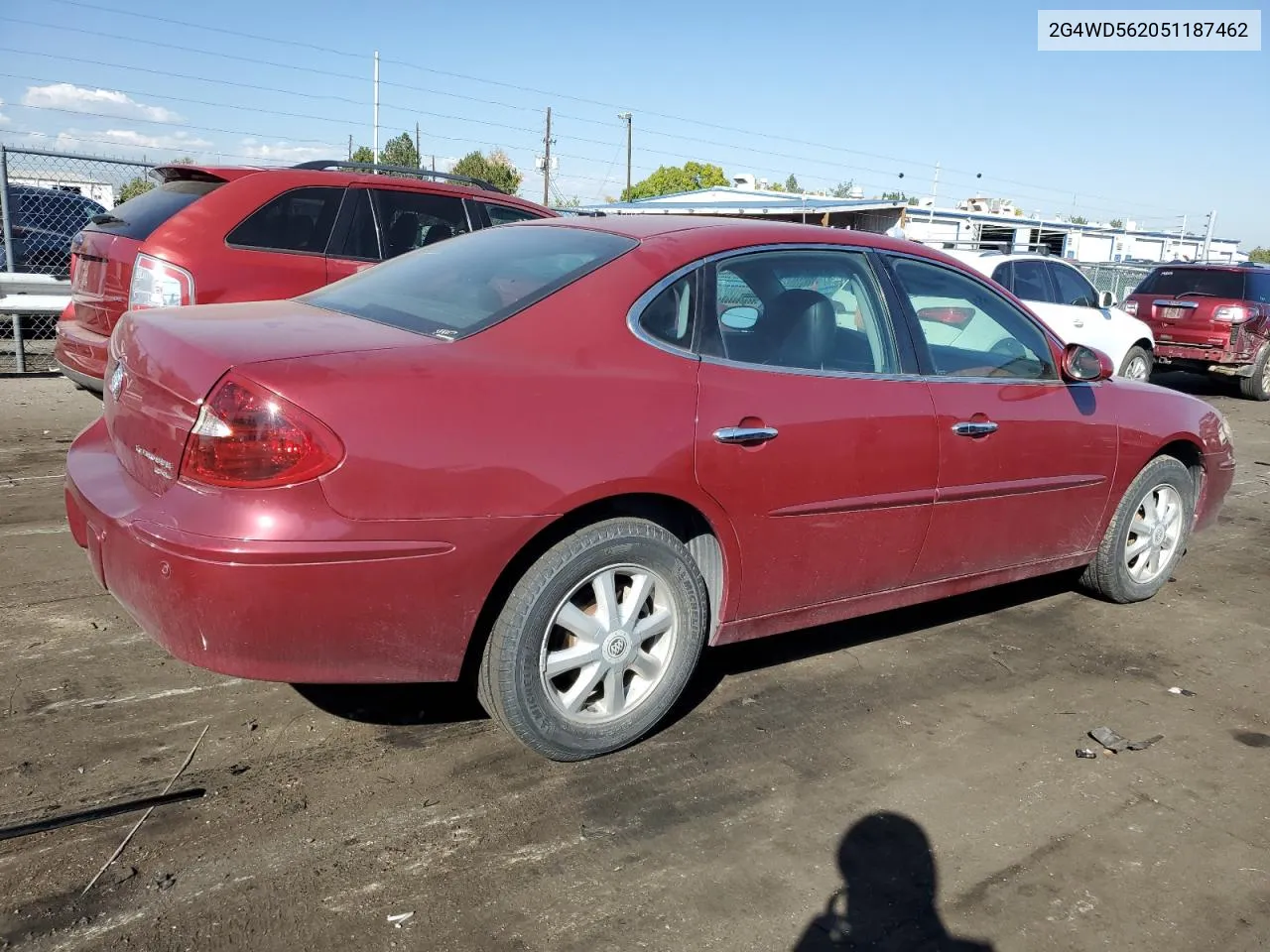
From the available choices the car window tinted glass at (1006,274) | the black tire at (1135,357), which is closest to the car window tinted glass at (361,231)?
the car window tinted glass at (1006,274)

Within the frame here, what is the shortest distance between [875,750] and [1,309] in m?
8.51

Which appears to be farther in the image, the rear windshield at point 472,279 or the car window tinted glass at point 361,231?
the car window tinted glass at point 361,231

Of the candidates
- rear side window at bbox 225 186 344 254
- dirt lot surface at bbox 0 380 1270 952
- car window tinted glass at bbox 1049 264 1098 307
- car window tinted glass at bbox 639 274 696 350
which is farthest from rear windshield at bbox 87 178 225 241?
car window tinted glass at bbox 1049 264 1098 307

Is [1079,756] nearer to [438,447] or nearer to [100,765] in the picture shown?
[438,447]

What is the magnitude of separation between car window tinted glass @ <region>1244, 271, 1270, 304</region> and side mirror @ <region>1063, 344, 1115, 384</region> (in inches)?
433

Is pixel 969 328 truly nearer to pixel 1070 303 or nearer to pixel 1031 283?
pixel 1031 283

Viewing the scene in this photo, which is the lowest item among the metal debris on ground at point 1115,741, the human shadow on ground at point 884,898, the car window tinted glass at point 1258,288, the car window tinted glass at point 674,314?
the human shadow on ground at point 884,898

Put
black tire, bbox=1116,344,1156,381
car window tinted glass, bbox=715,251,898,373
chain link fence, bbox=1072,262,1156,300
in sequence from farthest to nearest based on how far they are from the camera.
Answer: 1. chain link fence, bbox=1072,262,1156,300
2. black tire, bbox=1116,344,1156,381
3. car window tinted glass, bbox=715,251,898,373

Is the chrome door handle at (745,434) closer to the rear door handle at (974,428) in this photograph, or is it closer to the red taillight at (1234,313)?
the rear door handle at (974,428)

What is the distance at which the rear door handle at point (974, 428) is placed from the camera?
388cm

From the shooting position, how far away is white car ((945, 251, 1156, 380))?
11.0m

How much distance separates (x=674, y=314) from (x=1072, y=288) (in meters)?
9.74

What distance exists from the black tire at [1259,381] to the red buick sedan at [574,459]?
11245 millimetres

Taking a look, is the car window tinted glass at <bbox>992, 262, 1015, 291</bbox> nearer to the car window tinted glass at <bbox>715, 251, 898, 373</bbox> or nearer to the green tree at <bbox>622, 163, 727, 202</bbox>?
the car window tinted glass at <bbox>715, 251, 898, 373</bbox>
